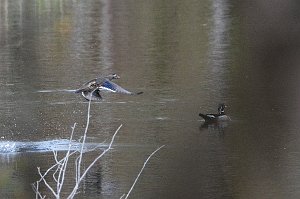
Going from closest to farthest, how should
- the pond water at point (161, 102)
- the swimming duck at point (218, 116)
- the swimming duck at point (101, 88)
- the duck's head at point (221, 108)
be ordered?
the pond water at point (161, 102), the swimming duck at point (101, 88), the swimming duck at point (218, 116), the duck's head at point (221, 108)

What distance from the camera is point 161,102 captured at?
53.3ft

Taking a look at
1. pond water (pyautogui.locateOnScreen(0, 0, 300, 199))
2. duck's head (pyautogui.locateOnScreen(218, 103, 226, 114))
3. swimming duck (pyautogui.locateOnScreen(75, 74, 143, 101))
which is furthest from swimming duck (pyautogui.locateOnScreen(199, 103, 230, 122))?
swimming duck (pyautogui.locateOnScreen(75, 74, 143, 101))

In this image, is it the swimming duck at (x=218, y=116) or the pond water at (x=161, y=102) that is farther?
the swimming duck at (x=218, y=116)

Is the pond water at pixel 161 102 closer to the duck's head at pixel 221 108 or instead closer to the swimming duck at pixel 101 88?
the duck's head at pixel 221 108

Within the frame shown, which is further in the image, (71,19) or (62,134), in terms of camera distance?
(71,19)

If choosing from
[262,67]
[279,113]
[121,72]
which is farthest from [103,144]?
[262,67]

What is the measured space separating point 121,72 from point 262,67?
9.01 feet

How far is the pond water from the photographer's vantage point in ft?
37.5

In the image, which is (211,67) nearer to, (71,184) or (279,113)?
(279,113)

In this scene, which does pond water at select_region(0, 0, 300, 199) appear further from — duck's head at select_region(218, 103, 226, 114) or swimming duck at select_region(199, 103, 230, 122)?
duck's head at select_region(218, 103, 226, 114)

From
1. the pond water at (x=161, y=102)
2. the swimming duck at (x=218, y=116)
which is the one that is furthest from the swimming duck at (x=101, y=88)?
the swimming duck at (x=218, y=116)

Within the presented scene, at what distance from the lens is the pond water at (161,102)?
1144 cm

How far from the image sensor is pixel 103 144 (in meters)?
13.1

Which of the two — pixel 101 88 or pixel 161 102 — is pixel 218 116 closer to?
pixel 161 102
